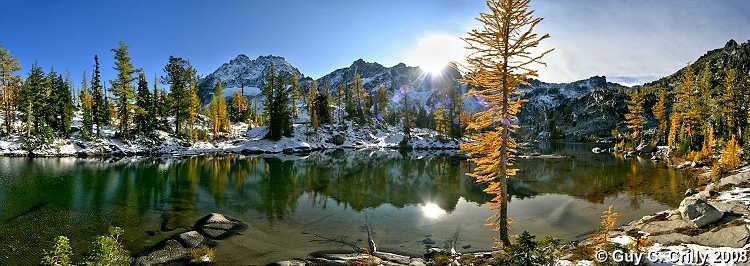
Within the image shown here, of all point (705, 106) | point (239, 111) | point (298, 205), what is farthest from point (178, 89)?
point (705, 106)

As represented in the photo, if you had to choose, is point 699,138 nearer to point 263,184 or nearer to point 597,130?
point 263,184

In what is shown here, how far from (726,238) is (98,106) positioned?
9076 centimetres

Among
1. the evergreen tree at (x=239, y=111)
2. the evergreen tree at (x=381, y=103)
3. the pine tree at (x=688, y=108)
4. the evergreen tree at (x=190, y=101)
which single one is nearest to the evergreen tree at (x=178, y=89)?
the evergreen tree at (x=190, y=101)

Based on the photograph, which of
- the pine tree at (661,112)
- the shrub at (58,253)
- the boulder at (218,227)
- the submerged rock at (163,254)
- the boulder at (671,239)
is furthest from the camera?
the pine tree at (661,112)

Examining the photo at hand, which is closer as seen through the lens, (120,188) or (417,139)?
(120,188)

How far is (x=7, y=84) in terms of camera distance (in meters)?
58.9

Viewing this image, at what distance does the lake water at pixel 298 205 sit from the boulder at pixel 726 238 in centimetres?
710

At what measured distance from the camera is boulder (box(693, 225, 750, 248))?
10961 mm

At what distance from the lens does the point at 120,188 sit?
1169 inches

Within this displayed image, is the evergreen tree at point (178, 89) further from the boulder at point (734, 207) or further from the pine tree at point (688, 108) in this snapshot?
the pine tree at point (688, 108)

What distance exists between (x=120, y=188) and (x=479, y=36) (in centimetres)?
3281

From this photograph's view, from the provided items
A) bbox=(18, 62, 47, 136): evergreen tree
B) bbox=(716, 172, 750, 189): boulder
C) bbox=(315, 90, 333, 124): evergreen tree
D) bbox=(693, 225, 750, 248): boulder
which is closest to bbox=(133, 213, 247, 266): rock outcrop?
bbox=(693, 225, 750, 248): boulder

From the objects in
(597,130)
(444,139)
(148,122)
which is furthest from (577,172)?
(597,130)

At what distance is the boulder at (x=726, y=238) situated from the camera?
1096 cm
